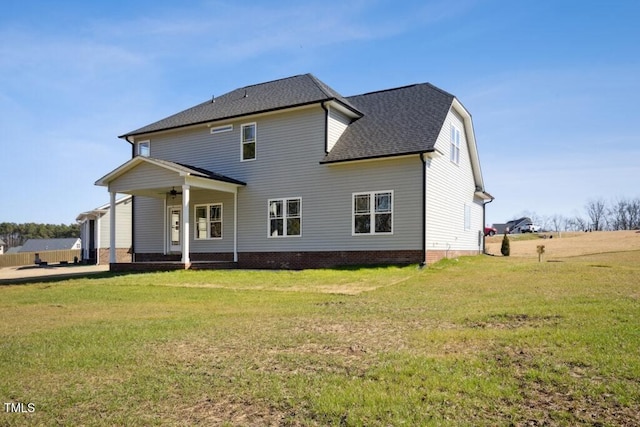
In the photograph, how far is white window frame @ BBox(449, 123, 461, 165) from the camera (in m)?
21.5

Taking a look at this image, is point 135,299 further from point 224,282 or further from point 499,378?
point 499,378

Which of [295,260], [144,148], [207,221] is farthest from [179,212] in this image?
[295,260]

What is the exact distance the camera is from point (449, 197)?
2080 centimetres

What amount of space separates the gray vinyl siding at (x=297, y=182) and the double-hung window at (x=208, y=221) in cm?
32

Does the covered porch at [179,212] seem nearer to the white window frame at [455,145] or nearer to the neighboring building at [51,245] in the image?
the white window frame at [455,145]

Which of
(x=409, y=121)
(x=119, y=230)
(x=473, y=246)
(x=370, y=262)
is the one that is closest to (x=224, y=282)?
(x=370, y=262)

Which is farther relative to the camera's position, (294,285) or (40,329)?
(294,285)

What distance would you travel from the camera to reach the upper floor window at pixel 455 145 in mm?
21547

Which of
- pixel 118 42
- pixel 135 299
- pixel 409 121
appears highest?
pixel 118 42

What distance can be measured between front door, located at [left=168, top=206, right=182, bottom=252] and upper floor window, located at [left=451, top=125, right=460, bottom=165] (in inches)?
513

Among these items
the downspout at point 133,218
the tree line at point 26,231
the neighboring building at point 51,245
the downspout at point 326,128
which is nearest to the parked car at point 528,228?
the downspout at point 326,128

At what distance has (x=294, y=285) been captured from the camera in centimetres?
1448

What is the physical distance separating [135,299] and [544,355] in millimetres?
10124

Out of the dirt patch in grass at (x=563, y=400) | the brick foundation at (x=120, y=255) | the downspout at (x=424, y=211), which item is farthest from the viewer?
the brick foundation at (x=120, y=255)
